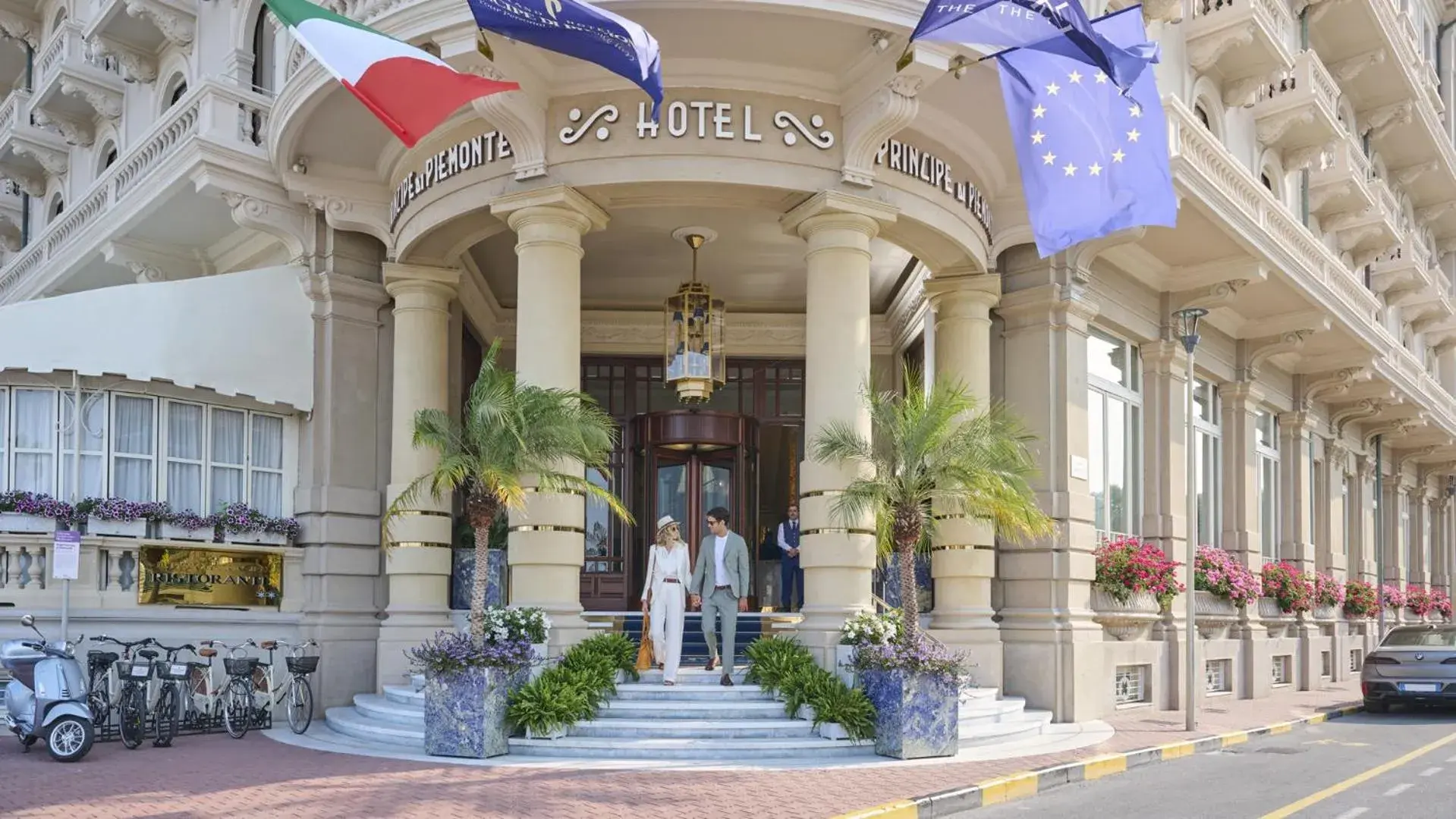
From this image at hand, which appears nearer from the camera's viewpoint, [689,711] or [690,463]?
[689,711]

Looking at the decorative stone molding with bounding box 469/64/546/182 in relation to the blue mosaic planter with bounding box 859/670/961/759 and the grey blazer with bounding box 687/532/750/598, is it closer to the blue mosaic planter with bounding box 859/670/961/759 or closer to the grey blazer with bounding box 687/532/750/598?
the grey blazer with bounding box 687/532/750/598

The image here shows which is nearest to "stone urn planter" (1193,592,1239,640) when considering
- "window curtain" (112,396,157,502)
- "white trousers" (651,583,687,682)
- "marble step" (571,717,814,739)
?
"white trousers" (651,583,687,682)

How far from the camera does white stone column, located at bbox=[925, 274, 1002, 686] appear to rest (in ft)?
51.4

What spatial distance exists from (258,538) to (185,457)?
1273 millimetres

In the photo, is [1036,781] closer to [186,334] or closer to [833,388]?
[833,388]

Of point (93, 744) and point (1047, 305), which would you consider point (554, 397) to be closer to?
point (93, 744)

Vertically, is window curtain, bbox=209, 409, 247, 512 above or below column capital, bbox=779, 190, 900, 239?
below

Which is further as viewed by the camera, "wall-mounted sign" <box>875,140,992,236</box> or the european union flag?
"wall-mounted sign" <box>875,140,992,236</box>

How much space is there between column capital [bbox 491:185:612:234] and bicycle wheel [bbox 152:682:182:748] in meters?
5.74

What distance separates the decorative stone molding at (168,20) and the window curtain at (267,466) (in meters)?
6.46

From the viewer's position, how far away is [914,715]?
12195 millimetres

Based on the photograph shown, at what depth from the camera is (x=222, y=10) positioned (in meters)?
18.6

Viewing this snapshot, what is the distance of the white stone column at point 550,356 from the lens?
13.3 m

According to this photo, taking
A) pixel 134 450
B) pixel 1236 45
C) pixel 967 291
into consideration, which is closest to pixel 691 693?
pixel 967 291
